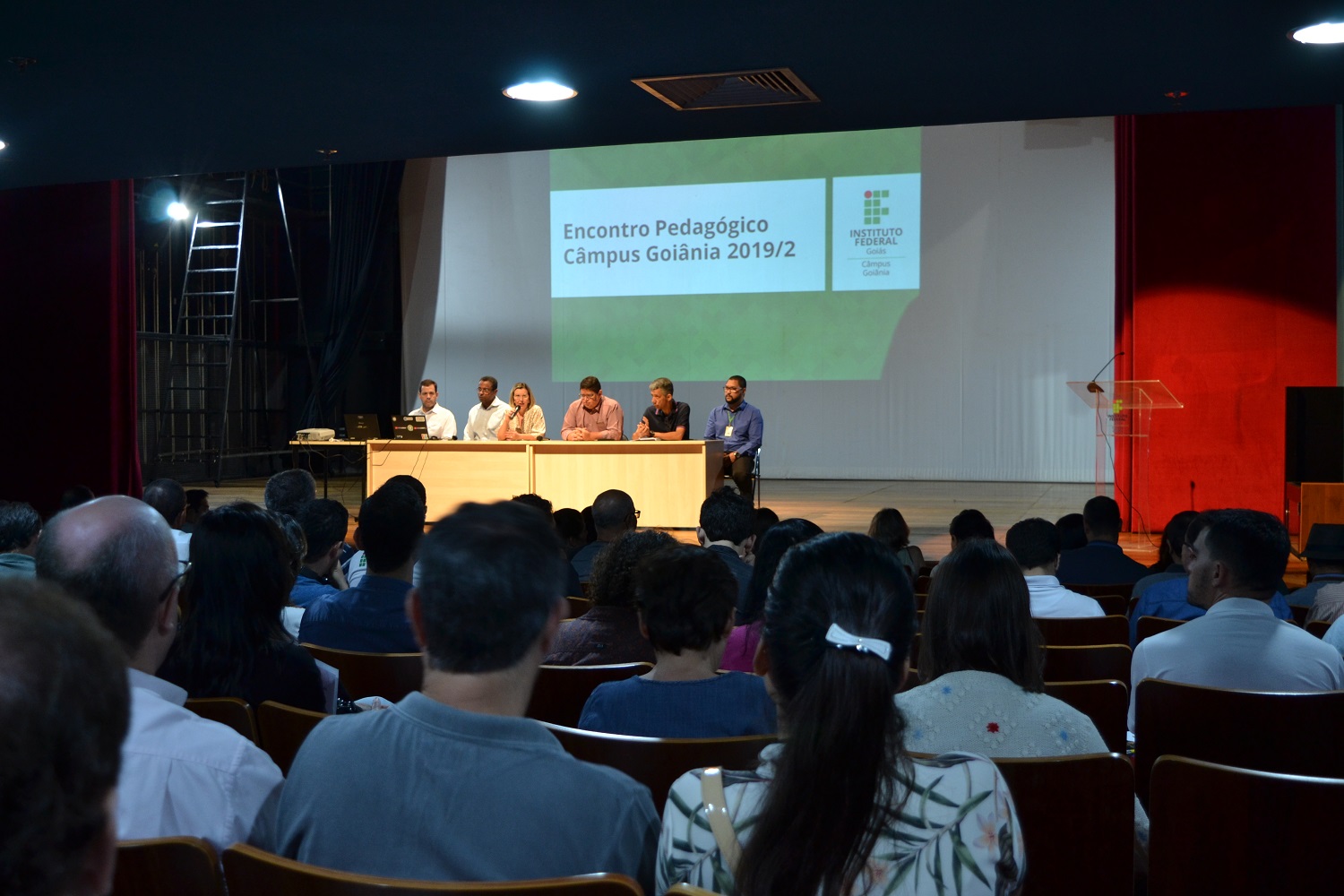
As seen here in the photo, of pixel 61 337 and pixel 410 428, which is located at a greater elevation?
pixel 61 337

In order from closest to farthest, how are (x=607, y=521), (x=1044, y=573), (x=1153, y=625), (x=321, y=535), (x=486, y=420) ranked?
(x=1153, y=625), (x=321, y=535), (x=1044, y=573), (x=607, y=521), (x=486, y=420)

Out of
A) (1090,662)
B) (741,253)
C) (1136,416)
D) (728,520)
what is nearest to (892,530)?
(728,520)

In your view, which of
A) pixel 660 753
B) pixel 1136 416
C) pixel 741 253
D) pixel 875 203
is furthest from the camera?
pixel 741 253

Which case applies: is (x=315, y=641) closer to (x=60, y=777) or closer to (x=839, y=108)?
(x=60, y=777)

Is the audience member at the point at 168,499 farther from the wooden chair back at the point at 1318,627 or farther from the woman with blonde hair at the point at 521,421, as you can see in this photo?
the woman with blonde hair at the point at 521,421

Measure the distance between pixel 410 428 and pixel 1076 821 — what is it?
8691mm

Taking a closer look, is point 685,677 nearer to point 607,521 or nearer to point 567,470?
point 607,521

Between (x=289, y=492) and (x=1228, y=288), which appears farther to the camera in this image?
(x=1228, y=288)

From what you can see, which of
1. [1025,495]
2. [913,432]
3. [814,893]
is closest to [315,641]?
[814,893]

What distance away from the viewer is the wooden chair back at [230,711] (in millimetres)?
1787

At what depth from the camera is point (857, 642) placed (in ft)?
3.80

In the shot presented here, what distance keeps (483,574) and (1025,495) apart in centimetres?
1108

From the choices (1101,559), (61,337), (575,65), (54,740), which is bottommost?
(1101,559)

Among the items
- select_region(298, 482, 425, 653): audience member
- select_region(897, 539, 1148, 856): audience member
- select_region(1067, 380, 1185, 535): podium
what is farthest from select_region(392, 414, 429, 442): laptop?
select_region(897, 539, 1148, 856): audience member
